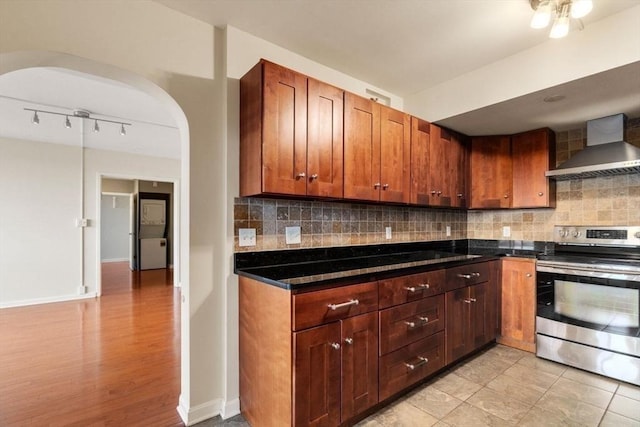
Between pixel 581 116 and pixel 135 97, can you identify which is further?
pixel 135 97

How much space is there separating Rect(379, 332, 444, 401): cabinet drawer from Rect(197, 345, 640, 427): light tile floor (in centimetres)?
13

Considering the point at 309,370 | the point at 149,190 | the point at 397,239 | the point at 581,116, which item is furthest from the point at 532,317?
the point at 149,190

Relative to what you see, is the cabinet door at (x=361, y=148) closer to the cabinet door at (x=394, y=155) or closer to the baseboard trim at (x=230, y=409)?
the cabinet door at (x=394, y=155)

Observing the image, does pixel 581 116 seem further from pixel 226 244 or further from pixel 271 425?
pixel 271 425

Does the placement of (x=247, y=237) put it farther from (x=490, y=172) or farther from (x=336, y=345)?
(x=490, y=172)

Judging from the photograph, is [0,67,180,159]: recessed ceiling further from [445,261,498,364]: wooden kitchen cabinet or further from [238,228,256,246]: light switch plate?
[445,261,498,364]: wooden kitchen cabinet

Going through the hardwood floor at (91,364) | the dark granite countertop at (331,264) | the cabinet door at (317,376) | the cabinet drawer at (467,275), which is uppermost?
the dark granite countertop at (331,264)

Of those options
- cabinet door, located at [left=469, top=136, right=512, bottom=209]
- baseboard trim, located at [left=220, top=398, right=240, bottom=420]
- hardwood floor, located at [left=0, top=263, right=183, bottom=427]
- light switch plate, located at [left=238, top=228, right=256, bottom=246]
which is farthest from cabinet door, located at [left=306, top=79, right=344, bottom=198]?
cabinet door, located at [left=469, top=136, right=512, bottom=209]

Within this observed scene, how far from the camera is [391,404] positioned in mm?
1997

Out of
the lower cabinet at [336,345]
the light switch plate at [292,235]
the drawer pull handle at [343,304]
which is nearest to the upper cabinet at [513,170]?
the lower cabinet at [336,345]

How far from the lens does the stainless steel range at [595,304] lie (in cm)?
224

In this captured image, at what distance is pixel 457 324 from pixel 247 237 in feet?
5.91

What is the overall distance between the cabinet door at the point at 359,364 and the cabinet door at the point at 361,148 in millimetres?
868

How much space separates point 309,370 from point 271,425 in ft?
1.29
